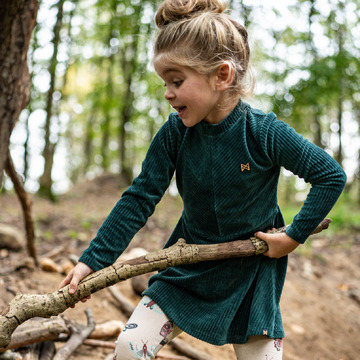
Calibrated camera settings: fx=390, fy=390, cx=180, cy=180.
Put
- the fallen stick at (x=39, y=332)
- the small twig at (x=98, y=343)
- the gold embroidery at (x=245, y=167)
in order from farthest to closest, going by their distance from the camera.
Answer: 1. the small twig at (x=98, y=343)
2. the fallen stick at (x=39, y=332)
3. the gold embroidery at (x=245, y=167)

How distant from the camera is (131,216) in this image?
6.30 feet

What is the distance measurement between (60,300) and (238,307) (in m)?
0.82

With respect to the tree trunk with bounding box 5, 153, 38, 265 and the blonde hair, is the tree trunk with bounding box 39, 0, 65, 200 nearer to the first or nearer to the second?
the tree trunk with bounding box 5, 153, 38, 265

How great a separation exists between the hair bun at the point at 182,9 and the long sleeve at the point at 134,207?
512mm

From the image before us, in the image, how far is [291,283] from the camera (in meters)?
4.86

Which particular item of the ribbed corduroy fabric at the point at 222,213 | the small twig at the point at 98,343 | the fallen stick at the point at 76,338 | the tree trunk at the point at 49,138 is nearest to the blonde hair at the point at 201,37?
the ribbed corduroy fabric at the point at 222,213

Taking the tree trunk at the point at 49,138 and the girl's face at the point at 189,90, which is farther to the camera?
the tree trunk at the point at 49,138

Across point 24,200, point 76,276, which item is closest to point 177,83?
point 76,276

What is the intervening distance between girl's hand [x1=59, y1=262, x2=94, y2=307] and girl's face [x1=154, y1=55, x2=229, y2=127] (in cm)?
81

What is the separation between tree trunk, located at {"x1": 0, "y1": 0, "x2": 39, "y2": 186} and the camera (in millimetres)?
2594

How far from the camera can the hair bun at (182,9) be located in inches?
70.9

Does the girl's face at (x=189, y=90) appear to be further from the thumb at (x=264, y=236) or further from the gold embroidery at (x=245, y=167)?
the thumb at (x=264, y=236)

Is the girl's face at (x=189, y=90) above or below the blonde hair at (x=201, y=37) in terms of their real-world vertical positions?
below

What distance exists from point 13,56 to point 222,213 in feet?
6.06
